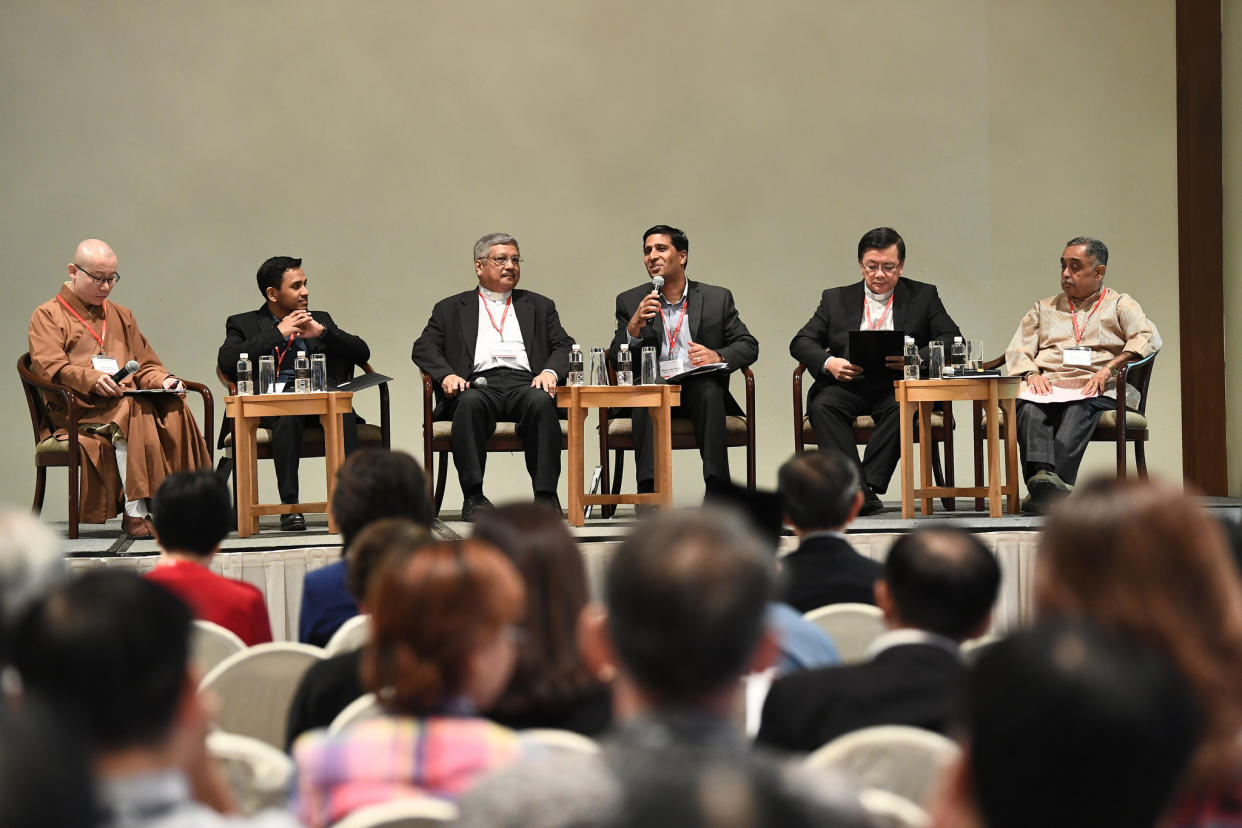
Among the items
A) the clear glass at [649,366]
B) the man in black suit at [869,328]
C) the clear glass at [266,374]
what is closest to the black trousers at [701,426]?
the clear glass at [649,366]

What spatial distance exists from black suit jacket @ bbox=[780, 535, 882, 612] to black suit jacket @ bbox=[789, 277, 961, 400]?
2.85 metres

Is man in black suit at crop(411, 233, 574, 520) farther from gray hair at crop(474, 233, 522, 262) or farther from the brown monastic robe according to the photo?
the brown monastic robe

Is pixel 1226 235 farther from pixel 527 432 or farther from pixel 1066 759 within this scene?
pixel 1066 759

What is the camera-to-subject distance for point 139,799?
103cm

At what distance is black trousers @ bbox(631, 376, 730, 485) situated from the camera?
515cm

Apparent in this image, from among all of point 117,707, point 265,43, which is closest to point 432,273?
point 265,43

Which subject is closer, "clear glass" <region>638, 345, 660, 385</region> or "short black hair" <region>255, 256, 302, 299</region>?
"clear glass" <region>638, 345, 660, 385</region>

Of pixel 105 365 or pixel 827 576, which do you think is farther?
pixel 105 365

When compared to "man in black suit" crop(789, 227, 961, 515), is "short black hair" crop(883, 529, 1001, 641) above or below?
below

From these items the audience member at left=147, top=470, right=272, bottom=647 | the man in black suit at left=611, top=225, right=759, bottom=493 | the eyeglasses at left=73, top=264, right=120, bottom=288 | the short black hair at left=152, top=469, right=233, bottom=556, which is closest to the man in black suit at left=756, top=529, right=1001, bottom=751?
the audience member at left=147, top=470, right=272, bottom=647

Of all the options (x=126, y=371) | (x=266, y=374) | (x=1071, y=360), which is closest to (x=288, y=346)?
(x=266, y=374)

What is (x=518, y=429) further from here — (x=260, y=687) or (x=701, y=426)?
(x=260, y=687)

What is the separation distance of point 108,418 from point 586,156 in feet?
9.40

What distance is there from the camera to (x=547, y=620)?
1620 mm
